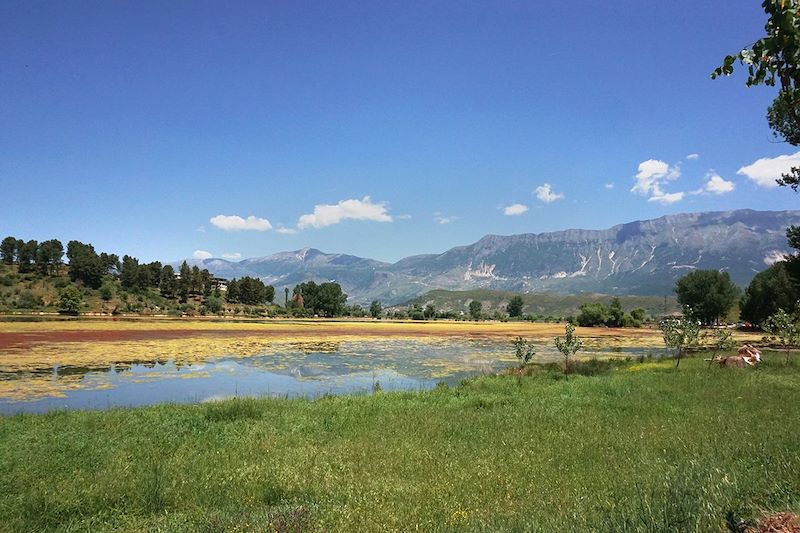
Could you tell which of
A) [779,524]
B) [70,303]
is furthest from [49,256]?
[779,524]

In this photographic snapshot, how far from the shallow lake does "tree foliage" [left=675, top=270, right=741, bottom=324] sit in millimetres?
96839

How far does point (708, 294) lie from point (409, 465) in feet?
437

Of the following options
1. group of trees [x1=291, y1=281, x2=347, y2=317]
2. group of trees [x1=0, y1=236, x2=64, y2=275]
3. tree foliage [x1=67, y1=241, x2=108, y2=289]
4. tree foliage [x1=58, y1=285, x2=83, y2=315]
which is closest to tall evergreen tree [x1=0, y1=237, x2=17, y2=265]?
group of trees [x1=0, y1=236, x2=64, y2=275]

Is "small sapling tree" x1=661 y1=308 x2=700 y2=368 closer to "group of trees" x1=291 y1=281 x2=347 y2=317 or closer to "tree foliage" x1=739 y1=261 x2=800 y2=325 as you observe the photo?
"tree foliage" x1=739 y1=261 x2=800 y2=325

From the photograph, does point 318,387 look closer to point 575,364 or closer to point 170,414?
point 170,414

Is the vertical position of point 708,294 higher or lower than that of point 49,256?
lower

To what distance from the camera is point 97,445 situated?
13461 millimetres

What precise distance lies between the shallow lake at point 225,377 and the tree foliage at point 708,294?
96839mm

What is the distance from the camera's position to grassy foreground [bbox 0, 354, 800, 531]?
7215mm

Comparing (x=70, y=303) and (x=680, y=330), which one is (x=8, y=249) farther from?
(x=680, y=330)

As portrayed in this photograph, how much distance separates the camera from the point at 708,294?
11962cm

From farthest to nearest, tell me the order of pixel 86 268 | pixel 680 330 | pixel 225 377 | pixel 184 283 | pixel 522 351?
pixel 184 283 < pixel 86 268 < pixel 680 330 < pixel 522 351 < pixel 225 377

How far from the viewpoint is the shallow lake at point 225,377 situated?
2454cm

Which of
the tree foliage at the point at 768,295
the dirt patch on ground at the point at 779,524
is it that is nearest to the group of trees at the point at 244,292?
the tree foliage at the point at 768,295
